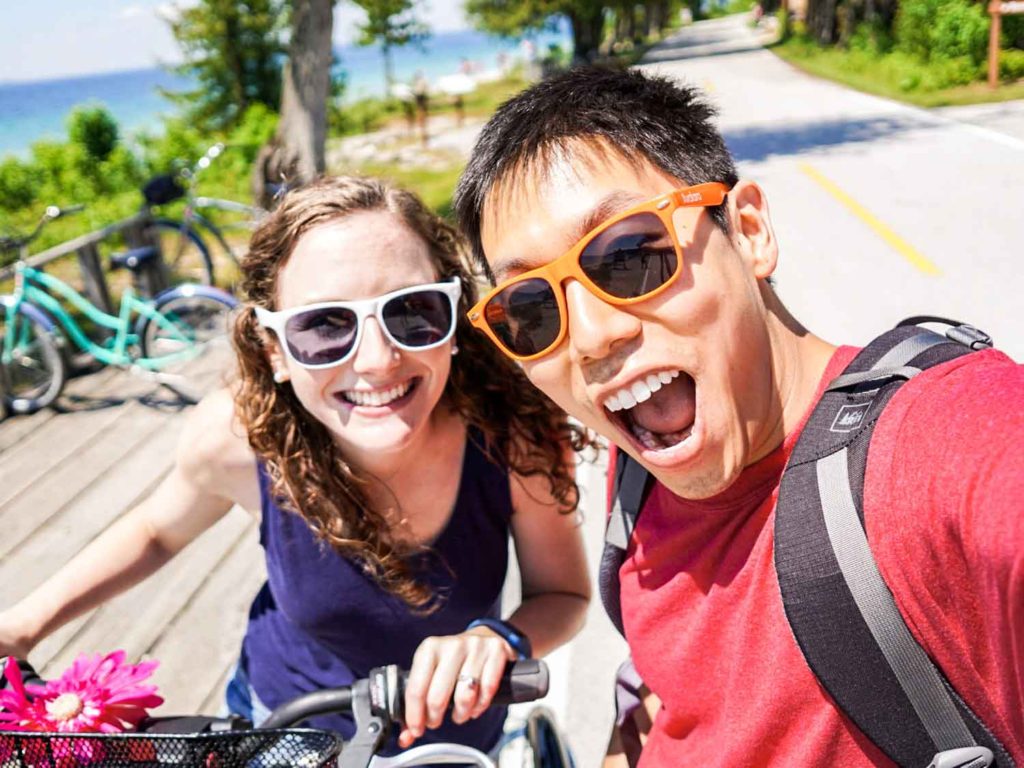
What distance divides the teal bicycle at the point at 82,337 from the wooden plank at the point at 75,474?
45 cm

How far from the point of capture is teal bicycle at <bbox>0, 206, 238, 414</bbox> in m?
6.07

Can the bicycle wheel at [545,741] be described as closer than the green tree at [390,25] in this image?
Yes

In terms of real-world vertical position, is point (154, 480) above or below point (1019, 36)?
below

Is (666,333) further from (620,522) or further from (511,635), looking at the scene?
(511,635)

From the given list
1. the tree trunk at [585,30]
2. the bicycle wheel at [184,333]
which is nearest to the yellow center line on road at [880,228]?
the bicycle wheel at [184,333]

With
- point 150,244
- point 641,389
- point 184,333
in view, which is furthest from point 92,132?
point 641,389

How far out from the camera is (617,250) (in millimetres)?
1225

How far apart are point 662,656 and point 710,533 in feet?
0.72

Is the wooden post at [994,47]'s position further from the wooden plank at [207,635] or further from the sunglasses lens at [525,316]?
the sunglasses lens at [525,316]

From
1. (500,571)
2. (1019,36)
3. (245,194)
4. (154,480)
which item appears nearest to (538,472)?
(500,571)

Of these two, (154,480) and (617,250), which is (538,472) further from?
(154,480)

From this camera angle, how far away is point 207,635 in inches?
141

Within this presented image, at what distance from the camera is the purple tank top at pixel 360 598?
1857 mm

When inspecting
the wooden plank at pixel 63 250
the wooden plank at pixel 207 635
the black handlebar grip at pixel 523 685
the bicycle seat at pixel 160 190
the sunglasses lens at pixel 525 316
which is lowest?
the wooden plank at pixel 207 635
